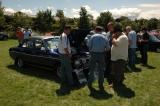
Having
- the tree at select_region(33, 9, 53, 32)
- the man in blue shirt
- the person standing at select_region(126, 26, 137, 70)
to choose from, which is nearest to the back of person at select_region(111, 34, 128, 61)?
the man in blue shirt

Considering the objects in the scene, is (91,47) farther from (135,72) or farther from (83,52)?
(135,72)

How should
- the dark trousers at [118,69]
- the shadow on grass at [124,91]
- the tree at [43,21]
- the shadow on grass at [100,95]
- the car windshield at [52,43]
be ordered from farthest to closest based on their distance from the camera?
the tree at [43,21] < the car windshield at [52,43] < the dark trousers at [118,69] < the shadow on grass at [124,91] < the shadow on grass at [100,95]

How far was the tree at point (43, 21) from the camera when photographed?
47.8 meters

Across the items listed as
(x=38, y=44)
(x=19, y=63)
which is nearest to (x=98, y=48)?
(x=38, y=44)

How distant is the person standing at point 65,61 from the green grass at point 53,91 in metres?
0.31

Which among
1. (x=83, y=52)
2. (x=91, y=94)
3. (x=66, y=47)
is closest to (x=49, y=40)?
(x=83, y=52)

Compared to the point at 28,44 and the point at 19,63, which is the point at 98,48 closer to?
the point at 28,44

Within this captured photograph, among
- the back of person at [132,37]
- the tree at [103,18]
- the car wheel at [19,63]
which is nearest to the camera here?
the back of person at [132,37]

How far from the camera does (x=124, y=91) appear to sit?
28.7 ft

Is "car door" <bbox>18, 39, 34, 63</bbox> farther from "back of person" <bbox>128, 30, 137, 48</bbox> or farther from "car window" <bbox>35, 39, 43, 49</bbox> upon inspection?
"back of person" <bbox>128, 30, 137, 48</bbox>

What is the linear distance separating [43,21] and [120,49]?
136 ft

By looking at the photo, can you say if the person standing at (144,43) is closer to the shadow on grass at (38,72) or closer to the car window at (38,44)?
the shadow on grass at (38,72)

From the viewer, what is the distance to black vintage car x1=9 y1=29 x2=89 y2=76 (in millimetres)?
10198

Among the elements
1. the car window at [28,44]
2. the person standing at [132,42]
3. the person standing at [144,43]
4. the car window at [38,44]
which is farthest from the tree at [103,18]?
the car window at [38,44]
